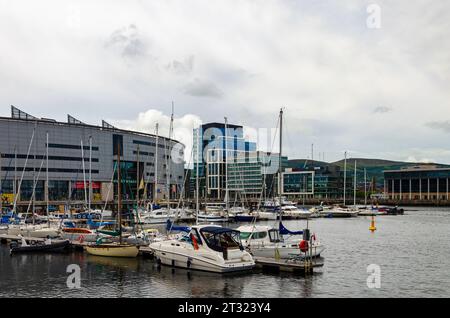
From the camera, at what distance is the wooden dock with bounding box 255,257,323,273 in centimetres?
3634

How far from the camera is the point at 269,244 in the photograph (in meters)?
42.8

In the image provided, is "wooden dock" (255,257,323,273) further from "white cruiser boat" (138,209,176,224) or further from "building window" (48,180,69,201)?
"building window" (48,180,69,201)

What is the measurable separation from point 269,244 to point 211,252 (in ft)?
28.2

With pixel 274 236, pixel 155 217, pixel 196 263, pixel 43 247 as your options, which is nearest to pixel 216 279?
pixel 196 263

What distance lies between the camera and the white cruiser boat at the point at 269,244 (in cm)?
4094

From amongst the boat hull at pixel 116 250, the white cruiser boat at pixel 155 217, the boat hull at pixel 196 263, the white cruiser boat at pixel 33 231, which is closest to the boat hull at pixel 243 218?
the white cruiser boat at pixel 155 217

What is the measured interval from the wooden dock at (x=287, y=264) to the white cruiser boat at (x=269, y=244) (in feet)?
7.61

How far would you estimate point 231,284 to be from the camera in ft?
108

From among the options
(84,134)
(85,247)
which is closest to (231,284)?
(85,247)

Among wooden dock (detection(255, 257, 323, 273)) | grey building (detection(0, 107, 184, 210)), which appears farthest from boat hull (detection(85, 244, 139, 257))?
grey building (detection(0, 107, 184, 210))

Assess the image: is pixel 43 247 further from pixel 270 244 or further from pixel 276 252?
pixel 276 252

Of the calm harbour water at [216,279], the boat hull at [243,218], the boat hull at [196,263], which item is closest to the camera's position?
the calm harbour water at [216,279]

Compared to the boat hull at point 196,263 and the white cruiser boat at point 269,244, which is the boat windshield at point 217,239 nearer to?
the boat hull at point 196,263
